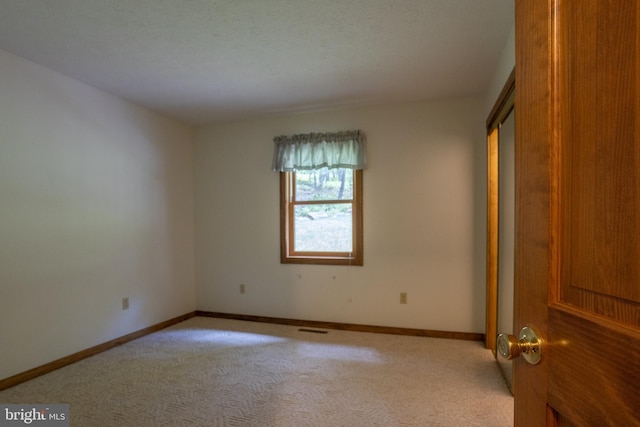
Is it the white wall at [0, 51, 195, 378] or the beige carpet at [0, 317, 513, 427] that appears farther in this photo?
the white wall at [0, 51, 195, 378]

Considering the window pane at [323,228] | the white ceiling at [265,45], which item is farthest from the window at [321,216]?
the white ceiling at [265,45]

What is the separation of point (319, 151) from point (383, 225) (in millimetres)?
1053

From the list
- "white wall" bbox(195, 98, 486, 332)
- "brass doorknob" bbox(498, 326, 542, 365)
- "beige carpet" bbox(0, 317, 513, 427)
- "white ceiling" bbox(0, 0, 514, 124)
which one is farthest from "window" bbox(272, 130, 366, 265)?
"brass doorknob" bbox(498, 326, 542, 365)

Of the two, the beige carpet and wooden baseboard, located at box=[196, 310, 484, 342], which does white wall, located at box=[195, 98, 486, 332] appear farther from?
the beige carpet

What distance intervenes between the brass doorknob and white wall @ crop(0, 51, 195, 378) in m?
3.02

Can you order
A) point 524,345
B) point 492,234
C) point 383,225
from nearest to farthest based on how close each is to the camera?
point 524,345
point 492,234
point 383,225

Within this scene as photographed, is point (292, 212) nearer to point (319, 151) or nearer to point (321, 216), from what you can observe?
point (321, 216)

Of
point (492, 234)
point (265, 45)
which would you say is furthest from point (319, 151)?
point (492, 234)

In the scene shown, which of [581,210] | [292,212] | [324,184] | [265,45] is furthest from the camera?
[292,212]

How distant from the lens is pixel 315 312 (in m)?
3.64

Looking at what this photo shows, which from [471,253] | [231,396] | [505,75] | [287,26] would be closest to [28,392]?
[231,396]

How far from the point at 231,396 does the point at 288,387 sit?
381mm

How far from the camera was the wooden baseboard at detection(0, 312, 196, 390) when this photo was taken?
230 centimetres

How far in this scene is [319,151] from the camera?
358 centimetres
